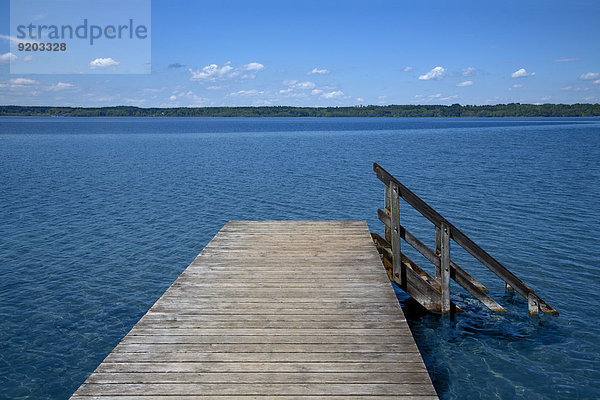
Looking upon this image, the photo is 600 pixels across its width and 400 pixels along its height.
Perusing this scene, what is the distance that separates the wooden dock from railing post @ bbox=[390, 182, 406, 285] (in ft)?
1.83

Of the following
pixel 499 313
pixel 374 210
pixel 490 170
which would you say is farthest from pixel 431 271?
pixel 490 170

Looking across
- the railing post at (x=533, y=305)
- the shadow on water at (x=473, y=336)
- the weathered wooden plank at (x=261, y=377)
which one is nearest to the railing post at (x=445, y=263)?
the shadow on water at (x=473, y=336)

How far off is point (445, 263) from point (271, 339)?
14.8 ft

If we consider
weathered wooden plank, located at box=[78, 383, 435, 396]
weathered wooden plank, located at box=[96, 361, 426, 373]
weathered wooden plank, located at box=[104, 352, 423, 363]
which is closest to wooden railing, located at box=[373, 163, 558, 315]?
weathered wooden plank, located at box=[104, 352, 423, 363]

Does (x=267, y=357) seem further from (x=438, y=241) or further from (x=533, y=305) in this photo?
(x=533, y=305)

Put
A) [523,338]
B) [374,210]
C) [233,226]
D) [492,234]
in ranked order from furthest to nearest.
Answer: [374,210] < [492,234] < [233,226] < [523,338]

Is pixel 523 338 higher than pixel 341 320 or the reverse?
the reverse

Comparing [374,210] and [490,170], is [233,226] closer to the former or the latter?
[374,210]

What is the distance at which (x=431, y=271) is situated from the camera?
13906 mm

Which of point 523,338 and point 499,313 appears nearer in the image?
point 523,338

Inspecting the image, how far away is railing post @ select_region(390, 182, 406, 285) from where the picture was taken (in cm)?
954

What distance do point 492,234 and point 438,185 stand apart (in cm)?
1208

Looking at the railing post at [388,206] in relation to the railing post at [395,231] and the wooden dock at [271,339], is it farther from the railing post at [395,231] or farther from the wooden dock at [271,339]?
the wooden dock at [271,339]

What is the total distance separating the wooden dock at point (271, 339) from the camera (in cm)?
501
